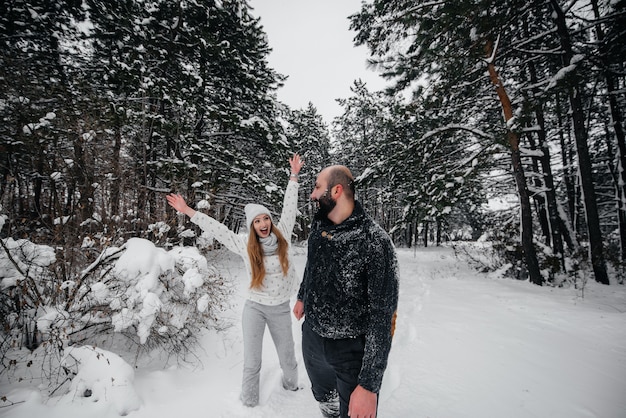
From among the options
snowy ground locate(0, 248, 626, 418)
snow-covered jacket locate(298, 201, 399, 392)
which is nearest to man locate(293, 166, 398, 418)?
snow-covered jacket locate(298, 201, 399, 392)

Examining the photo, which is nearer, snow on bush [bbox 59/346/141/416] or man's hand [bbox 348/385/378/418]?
man's hand [bbox 348/385/378/418]

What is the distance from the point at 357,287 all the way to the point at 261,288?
1401 millimetres

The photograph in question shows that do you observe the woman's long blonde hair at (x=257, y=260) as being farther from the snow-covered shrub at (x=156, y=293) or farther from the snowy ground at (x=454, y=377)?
the snowy ground at (x=454, y=377)

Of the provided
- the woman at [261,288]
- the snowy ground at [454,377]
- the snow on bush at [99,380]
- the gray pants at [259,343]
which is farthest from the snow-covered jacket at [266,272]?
the snow on bush at [99,380]

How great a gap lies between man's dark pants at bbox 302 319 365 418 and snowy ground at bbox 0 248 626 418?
891 mm

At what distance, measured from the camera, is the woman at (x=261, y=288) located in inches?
106

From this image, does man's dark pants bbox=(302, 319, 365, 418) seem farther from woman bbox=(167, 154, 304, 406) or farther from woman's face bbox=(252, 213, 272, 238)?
woman's face bbox=(252, 213, 272, 238)

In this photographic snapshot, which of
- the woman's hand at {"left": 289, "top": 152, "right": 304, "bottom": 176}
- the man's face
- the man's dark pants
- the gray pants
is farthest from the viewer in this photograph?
the woman's hand at {"left": 289, "top": 152, "right": 304, "bottom": 176}

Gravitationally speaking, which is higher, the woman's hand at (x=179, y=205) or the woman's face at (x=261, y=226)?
the woman's hand at (x=179, y=205)

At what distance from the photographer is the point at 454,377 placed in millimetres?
2820

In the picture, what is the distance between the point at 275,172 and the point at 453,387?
9899 mm

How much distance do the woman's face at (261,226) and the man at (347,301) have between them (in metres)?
0.91

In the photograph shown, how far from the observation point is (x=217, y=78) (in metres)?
9.95

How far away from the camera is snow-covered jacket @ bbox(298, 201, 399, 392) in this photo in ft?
4.86
